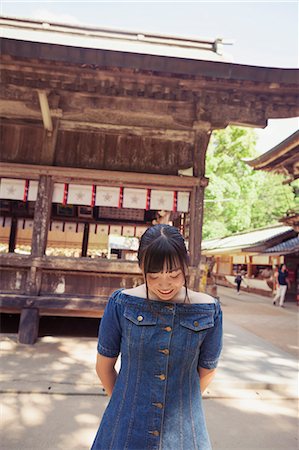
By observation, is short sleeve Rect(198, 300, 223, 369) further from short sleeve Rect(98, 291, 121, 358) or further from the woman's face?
short sleeve Rect(98, 291, 121, 358)

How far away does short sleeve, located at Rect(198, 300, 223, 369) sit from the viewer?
144cm

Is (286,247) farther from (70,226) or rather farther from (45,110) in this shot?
(45,110)

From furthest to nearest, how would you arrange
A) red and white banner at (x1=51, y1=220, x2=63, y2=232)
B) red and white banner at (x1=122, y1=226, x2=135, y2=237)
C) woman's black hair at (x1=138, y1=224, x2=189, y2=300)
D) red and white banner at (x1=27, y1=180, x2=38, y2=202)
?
red and white banner at (x1=51, y1=220, x2=63, y2=232), red and white banner at (x1=122, y1=226, x2=135, y2=237), red and white banner at (x1=27, y1=180, x2=38, y2=202), woman's black hair at (x1=138, y1=224, x2=189, y2=300)

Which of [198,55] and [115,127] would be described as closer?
[115,127]

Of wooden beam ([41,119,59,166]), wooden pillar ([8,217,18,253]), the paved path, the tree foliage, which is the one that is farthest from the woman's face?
the tree foliage

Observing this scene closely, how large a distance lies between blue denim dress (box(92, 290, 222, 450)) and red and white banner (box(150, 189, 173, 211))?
5.60 metres

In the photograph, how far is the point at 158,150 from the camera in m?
7.30

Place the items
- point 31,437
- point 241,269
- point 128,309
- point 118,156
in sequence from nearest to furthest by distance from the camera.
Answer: point 128,309 < point 31,437 < point 118,156 < point 241,269

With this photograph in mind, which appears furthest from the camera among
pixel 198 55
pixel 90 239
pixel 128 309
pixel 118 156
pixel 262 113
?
pixel 90 239

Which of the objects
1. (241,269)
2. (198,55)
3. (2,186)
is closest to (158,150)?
(2,186)

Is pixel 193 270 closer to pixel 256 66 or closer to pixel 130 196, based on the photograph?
pixel 130 196

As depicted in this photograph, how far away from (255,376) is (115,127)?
5715 millimetres

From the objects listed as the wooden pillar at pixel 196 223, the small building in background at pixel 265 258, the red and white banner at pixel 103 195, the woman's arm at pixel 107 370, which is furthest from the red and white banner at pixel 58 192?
the small building in background at pixel 265 258

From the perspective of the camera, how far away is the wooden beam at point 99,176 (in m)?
6.67
